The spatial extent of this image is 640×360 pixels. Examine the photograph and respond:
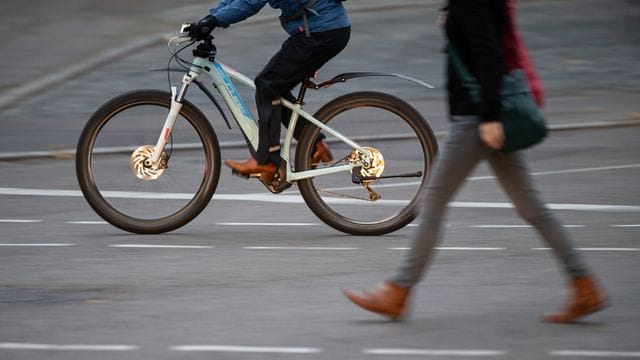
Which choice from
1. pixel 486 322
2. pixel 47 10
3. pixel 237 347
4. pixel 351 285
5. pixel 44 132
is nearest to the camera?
pixel 237 347

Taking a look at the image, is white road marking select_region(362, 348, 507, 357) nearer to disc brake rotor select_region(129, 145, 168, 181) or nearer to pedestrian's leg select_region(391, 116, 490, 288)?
pedestrian's leg select_region(391, 116, 490, 288)

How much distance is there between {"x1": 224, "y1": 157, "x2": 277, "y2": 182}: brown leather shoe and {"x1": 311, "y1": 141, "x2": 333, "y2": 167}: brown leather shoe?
27cm

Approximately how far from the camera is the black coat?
19.1 feet

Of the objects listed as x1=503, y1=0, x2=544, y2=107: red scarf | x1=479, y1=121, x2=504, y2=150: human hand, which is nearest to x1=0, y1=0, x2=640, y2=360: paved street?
x1=479, y1=121, x2=504, y2=150: human hand

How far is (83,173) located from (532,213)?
3.56 m

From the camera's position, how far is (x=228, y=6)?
848 cm

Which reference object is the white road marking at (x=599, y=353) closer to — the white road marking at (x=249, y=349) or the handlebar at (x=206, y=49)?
the white road marking at (x=249, y=349)

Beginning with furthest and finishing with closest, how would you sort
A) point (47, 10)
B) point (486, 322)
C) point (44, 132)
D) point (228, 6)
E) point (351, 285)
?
point (47, 10), point (44, 132), point (228, 6), point (351, 285), point (486, 322)

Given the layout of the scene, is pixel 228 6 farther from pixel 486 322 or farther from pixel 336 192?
pixel 486 322

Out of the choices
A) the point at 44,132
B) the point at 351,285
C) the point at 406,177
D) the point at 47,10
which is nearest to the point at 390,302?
the point at 351,285

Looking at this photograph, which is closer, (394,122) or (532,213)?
(532,213)

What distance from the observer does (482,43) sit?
19.1 feet

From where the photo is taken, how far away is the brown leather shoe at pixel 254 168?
8633 millimetres

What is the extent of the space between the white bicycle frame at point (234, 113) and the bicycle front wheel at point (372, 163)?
1.7 inches
